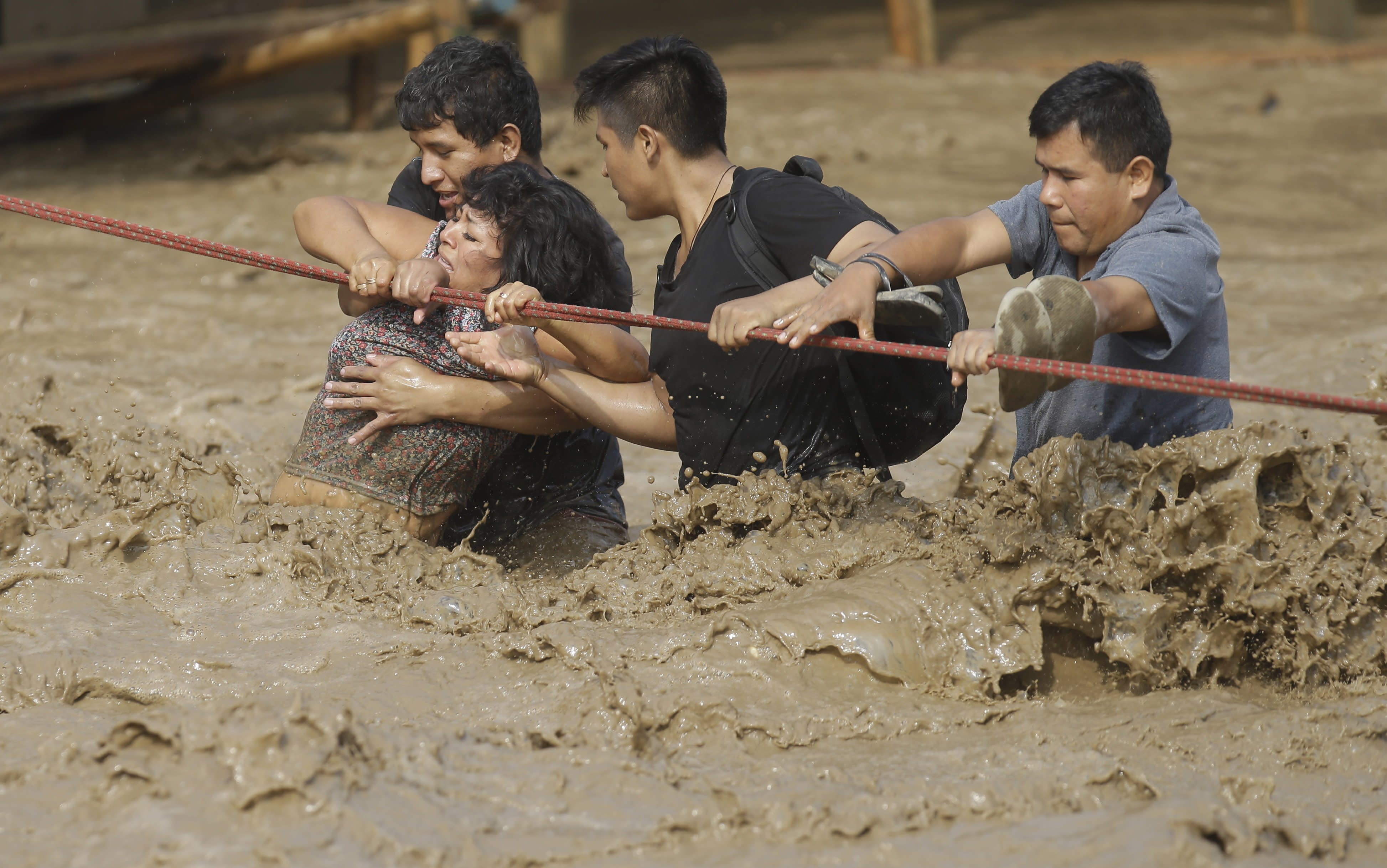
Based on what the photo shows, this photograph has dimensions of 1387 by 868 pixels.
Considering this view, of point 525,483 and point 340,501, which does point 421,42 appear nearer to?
point 525,483

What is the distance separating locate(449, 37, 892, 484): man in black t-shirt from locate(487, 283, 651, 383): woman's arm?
41 millimetres

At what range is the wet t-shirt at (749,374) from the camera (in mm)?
2896

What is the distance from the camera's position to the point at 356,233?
10.3ft

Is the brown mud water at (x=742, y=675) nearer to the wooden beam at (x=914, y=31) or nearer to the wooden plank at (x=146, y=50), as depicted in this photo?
the wooden plank at (x=146, y=50)

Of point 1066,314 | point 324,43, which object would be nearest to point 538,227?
point 1066,314

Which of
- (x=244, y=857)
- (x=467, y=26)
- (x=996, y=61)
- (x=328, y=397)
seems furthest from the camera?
(x=996, y=61)

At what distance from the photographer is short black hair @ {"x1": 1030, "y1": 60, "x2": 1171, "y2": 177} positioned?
268cm

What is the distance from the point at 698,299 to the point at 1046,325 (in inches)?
35.5

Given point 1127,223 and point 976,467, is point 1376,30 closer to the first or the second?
point 976,467

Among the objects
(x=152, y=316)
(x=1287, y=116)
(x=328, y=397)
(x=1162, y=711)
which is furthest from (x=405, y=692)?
(x=1287, y=116)

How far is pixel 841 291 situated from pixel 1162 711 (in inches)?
38.3

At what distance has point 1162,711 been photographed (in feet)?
7.77

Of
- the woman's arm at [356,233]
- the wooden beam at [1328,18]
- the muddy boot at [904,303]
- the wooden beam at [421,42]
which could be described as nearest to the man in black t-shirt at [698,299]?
the muddy boot at [904,303]

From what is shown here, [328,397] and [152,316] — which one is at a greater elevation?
[328,397]
